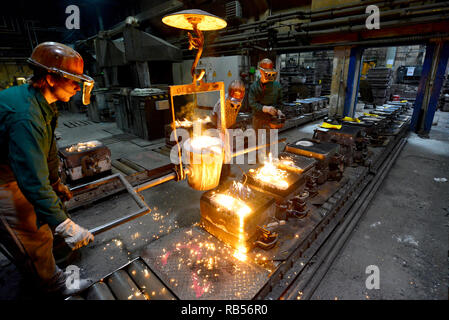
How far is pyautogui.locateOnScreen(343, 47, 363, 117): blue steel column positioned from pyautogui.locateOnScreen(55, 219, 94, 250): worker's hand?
28.5 ft

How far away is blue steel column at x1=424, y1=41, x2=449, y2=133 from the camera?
6168 mm

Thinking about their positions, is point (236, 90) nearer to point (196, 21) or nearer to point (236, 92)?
point (236, 92)

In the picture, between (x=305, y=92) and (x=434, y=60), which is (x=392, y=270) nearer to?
(x=434, y=60)

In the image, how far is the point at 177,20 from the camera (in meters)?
1.69

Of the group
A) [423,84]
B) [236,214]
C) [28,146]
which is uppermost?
[423,84]

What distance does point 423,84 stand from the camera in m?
6.69

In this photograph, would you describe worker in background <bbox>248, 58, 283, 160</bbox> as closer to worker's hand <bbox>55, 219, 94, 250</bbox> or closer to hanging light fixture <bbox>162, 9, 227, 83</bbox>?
hanging light fixture <bbox>162, 9, 227, 83</bbox>

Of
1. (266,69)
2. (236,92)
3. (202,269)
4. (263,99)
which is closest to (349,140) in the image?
(263,99)

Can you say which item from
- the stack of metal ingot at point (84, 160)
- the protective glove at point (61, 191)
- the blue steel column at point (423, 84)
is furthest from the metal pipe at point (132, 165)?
the blue steel column at point (423, 84)

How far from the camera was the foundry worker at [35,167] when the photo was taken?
1489 mm

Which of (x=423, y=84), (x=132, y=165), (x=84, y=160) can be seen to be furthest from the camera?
(x=423, y=84)

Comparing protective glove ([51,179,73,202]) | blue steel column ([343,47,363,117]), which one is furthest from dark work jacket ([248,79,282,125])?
blue steel column ([343,47,363,117])

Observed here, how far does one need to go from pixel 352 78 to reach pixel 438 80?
2.20 m

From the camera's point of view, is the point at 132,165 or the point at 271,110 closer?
the point at 271,110
